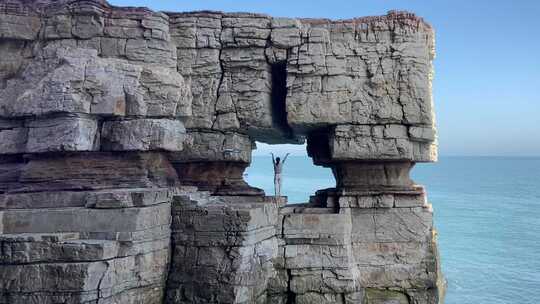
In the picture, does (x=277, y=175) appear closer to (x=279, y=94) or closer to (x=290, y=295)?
(x=279, y=94)

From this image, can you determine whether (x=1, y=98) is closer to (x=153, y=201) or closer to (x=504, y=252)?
(x=153, y=201)

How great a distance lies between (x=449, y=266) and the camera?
34.5 metres

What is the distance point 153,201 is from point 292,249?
12.0 feet

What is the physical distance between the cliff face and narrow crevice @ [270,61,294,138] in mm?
46

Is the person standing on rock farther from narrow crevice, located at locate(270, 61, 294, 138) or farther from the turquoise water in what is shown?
the turquoise water

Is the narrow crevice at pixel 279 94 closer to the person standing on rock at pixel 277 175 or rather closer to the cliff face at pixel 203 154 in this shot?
the cliff face at pixel 203 154

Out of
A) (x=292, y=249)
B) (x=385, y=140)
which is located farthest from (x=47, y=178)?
(x=385, y=140)

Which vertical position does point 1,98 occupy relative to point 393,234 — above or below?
above

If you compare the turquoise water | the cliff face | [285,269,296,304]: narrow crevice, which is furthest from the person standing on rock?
the turquoise water

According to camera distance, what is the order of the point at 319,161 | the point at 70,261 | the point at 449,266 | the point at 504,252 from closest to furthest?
the point at 70,261, the point at 319,161, the point at 449,266, the point at 504,252

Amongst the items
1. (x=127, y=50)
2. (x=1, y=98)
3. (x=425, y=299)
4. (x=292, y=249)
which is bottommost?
(x=425, y=299)

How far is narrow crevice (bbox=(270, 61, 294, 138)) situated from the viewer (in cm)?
1315

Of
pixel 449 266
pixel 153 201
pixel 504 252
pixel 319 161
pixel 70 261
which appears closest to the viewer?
pixel 70 261

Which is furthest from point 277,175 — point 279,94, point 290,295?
point 290,295
